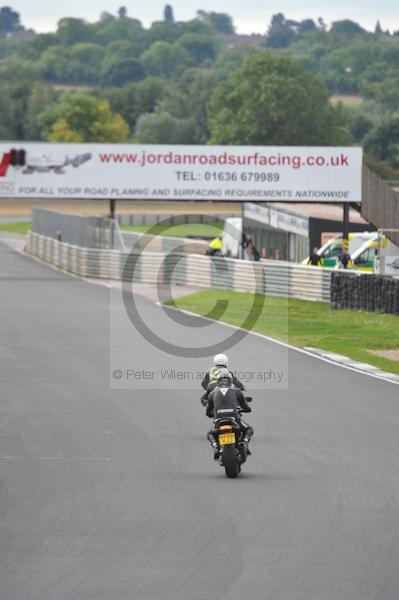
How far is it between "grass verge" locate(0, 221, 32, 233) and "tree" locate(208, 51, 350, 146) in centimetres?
3767

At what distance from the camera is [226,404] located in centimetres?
1600

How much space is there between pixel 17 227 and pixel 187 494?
82986 mm

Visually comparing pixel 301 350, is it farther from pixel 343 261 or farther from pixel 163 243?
pixel 163 243

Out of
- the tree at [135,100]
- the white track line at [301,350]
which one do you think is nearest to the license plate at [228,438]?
the white track line at [301,350]

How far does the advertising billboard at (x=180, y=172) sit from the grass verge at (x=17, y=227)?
41299 mm

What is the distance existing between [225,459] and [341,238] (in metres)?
37.7

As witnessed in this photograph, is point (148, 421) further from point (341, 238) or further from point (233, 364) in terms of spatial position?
point (341, 238)

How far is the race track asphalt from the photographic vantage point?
1095 centimetres

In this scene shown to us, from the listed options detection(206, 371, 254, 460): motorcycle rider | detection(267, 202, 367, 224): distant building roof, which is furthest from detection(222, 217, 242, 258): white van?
detection(206, 371, 254, 460): motorcycle rider

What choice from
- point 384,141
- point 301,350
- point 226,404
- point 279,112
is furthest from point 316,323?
point 279,112

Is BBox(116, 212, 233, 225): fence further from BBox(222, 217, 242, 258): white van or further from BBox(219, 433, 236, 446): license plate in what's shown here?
BBox(219, 433, 236, 446): license plate

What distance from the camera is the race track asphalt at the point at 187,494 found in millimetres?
10945

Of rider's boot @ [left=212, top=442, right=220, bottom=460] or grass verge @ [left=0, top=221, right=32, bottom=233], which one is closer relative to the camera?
rider's boot @ [left=212, top=442, right=220, bottom=460]

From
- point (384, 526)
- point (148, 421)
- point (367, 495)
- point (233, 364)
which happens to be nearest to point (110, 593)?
point (384, 526)
